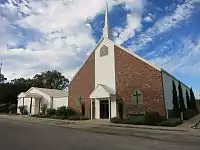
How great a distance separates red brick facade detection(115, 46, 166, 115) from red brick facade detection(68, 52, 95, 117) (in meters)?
4.12

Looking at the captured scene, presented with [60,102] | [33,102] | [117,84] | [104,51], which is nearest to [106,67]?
[104,51]

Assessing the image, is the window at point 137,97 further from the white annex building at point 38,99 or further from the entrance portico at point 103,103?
the white annex building at point 38,99

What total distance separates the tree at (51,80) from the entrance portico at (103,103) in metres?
41.7

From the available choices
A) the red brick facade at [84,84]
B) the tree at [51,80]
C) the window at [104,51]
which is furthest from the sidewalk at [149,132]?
the tree at [51,80]

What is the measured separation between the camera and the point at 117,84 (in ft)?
102

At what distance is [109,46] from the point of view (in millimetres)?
32938

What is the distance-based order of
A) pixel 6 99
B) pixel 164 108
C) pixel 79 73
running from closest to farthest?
pixel 164 108, pixel 79 73, pixel 6 99

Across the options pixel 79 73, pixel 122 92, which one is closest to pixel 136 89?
pixel 122 92

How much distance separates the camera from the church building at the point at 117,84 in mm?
28156

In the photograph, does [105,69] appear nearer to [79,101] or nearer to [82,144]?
[79,101]

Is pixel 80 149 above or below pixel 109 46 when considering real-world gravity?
below

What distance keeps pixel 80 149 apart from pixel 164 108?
19420 mm

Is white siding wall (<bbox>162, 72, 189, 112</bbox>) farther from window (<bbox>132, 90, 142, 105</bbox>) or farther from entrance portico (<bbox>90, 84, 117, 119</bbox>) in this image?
entrance portico (<bbox>90, 84, 117, 119</bbox>)

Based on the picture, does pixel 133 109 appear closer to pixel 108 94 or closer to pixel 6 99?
pixel 108 94
